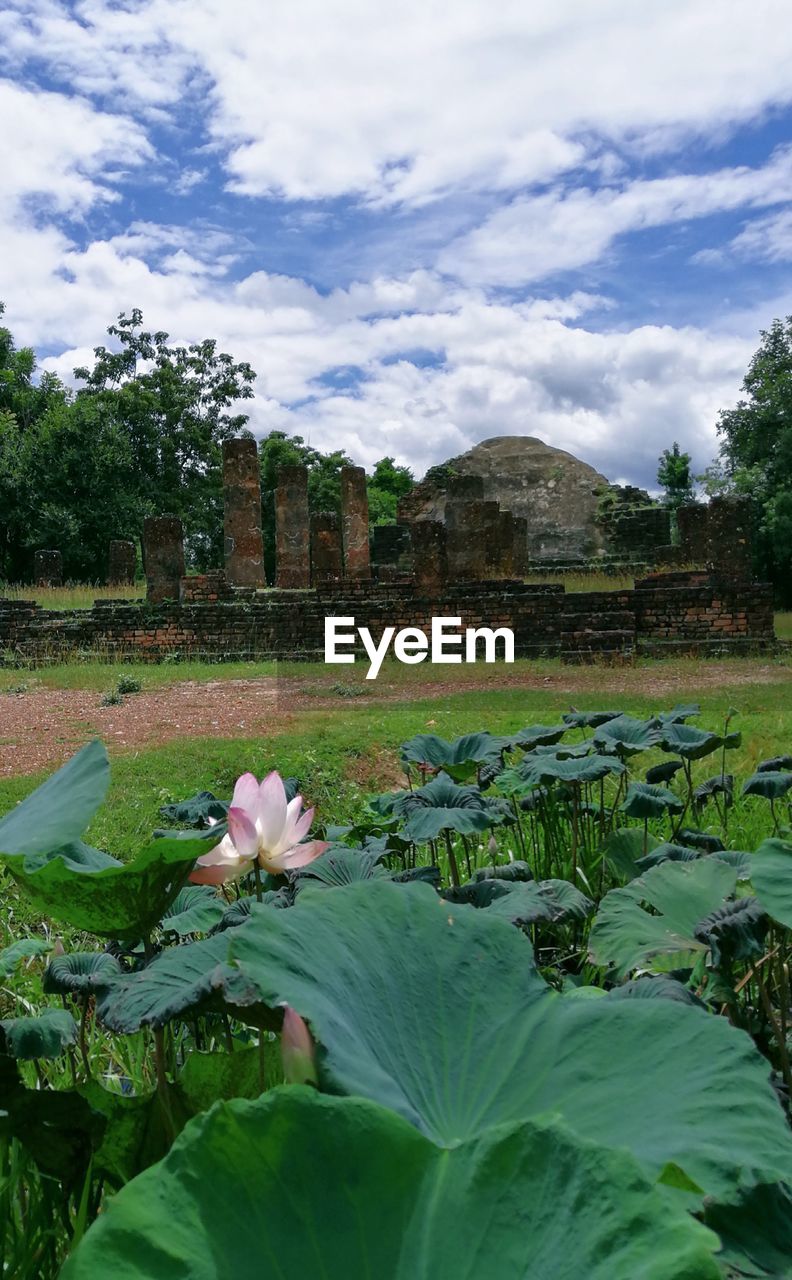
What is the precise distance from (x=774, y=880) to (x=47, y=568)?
20998mm

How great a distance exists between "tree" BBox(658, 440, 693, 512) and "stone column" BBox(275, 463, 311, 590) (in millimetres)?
21830

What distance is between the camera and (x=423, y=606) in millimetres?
13781

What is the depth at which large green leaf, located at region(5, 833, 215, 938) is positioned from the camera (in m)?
0.82

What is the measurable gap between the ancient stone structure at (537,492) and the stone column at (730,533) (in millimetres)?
6843

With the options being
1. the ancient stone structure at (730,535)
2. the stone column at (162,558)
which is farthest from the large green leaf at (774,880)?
the ancient stone structure at (730,535)

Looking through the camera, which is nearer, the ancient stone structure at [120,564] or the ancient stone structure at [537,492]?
the ancient stone structure at [120,564]

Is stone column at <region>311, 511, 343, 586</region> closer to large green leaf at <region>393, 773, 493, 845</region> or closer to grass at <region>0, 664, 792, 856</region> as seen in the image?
grass at <region>0, 664, 792, 856</region>

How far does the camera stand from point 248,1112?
460 millimetres

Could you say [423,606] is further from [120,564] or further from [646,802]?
[646,802]

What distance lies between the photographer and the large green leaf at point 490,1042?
620 millimetres

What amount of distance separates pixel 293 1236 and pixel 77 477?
2340cm

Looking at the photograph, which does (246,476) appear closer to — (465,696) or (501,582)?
(501,582)

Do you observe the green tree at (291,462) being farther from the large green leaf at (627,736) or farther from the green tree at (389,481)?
the large green leaf at (627,736)

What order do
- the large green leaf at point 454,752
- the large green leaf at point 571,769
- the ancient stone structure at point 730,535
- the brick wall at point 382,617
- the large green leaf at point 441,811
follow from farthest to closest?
the ancient stone structure at point 730,535
the brick wall at point 382,617
the large green leaf at point 454,752
the large green leaf at point 571,769
the large green leaf at point 441,811
